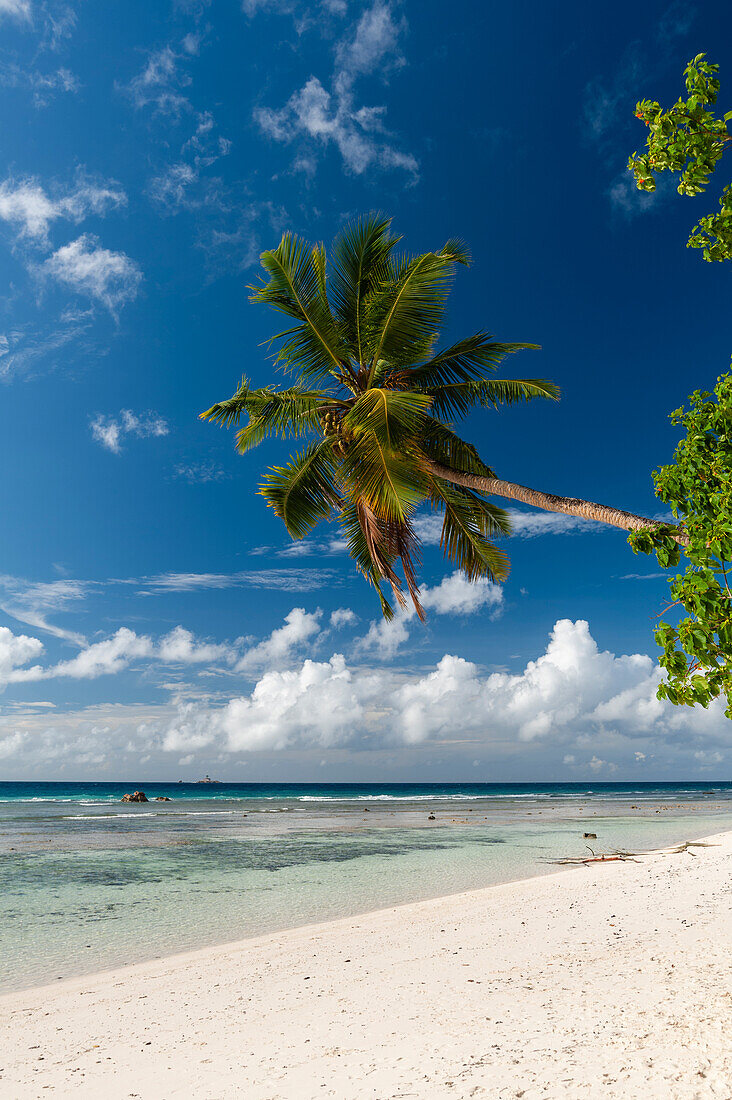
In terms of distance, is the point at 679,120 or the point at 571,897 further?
the point at 571,897

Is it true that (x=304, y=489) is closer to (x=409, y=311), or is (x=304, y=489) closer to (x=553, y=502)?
(x=409, y=311)

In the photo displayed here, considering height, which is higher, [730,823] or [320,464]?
[320,464]

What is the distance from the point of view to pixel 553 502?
6613 millimetres

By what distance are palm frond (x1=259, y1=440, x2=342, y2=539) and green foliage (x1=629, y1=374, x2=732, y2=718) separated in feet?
22.6

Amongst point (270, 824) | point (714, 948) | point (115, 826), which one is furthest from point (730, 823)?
point (115, 826)

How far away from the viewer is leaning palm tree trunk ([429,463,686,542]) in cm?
540

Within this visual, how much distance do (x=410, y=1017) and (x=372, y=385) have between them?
763 centimetres

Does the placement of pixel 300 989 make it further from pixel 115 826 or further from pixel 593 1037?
pixel 115 826

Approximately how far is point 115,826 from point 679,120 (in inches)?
1192

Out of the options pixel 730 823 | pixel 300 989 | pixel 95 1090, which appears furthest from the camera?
pixel 730 823

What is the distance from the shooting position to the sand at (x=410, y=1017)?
3539 mm

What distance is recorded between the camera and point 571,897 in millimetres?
9656

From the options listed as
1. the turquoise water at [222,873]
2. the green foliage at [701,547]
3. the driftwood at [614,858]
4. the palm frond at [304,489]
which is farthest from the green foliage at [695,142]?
the driftwood at [614,858]

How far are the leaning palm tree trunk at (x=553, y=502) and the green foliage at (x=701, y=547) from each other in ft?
1.90
